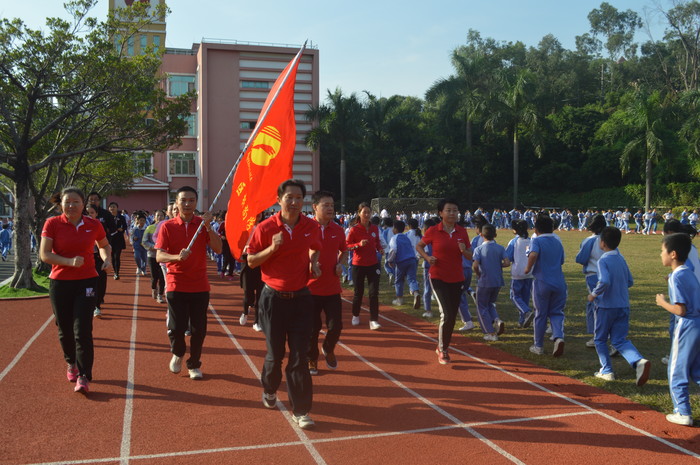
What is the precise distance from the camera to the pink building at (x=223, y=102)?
158 ft

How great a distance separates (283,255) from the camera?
16.2ft

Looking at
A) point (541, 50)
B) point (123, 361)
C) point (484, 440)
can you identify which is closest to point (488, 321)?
point (484, 440)

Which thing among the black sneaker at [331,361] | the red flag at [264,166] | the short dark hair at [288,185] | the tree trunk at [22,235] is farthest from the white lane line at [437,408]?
the tree trunk at [22,235]

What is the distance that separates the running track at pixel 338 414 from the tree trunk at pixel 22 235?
5365mm

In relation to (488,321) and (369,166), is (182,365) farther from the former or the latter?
(369,166)

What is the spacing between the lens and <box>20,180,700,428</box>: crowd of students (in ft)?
16.3

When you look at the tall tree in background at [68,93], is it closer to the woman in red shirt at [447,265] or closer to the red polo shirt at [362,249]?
the red polo shirt at [362,249]

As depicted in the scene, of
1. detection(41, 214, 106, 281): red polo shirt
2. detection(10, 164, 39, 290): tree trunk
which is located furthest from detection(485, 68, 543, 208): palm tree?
detection(41, 214, 106, 281): red polo shirt

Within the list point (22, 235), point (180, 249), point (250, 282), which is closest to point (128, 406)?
point (180, 249)

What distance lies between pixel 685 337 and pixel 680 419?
72cm

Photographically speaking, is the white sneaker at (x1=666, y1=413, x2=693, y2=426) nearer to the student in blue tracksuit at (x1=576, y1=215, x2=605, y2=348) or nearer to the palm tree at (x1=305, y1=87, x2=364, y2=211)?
the student in blue tracksuit at (x1=576, y1=215, x2=605, y2=348)

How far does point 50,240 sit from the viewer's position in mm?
5668

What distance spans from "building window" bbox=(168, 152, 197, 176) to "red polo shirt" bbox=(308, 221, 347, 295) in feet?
154

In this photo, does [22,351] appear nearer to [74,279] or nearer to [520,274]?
[74,279]
